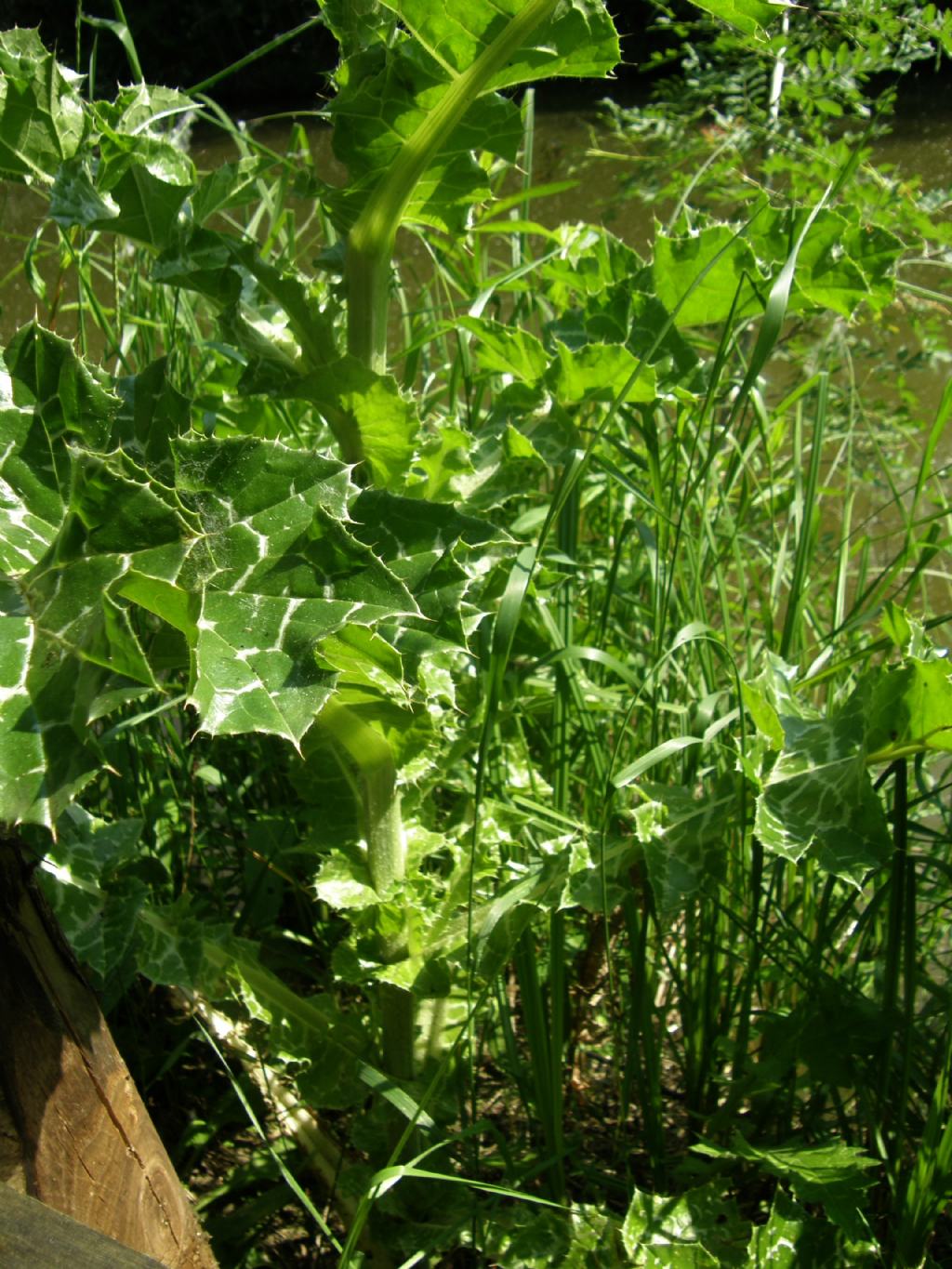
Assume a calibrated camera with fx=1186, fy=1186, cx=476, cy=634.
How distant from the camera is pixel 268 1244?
120cm

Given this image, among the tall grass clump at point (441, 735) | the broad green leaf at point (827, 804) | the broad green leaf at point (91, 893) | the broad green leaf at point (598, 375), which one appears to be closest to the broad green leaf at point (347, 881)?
the tall grass clump at point (441, 735)

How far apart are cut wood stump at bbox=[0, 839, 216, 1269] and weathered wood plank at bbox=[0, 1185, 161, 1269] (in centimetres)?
9

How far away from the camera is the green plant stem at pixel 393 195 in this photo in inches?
33.5

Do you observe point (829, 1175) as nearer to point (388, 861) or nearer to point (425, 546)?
point (388, 861)

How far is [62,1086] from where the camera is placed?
0.77 meters

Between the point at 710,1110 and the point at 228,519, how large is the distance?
85cm

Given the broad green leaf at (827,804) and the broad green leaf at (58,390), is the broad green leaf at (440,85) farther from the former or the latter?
the broad green leaf at (827,804)

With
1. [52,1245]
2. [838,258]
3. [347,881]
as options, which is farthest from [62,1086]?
[838,258]

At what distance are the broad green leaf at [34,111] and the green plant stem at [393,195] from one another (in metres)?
0.25

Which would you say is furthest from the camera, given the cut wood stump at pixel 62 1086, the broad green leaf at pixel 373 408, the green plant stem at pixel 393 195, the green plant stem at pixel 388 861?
the green plant stem at pixel 388 861

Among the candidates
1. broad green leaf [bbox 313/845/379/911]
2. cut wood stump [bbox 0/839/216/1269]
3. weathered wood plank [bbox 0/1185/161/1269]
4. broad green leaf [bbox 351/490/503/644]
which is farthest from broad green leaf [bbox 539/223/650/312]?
weathered wood plank [bbox 0/1185/161/1269]

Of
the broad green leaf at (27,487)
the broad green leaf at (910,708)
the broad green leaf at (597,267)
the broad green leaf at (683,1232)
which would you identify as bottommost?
the broad green leaf at (683,1232)

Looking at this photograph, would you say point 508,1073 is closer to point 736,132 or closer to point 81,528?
point 81,528

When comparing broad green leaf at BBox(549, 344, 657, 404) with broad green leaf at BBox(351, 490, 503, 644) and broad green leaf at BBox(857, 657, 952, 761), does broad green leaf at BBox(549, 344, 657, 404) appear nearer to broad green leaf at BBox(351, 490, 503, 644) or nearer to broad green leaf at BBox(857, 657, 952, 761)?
broad green leaf at BBox(351, 490, 503, 644)
